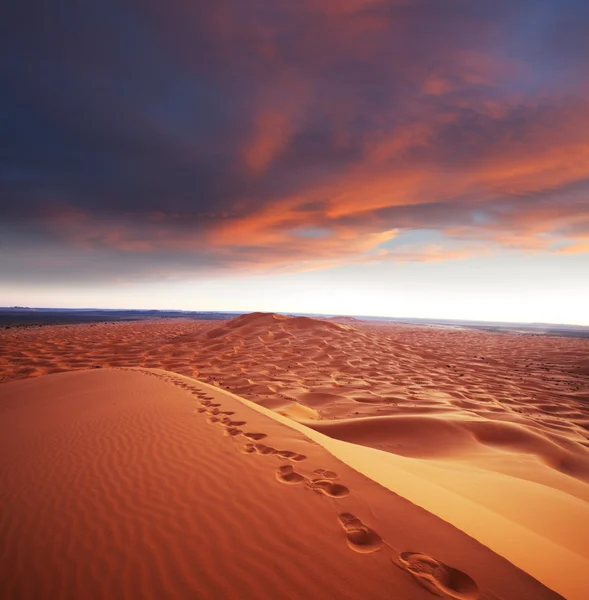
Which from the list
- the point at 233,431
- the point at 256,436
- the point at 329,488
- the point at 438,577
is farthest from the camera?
the point at 233,431

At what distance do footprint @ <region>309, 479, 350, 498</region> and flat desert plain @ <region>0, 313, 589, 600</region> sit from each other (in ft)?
0.06

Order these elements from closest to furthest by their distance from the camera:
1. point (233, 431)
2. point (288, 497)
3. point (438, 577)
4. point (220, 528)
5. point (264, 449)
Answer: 1. point (438, 577)
2. point (220, 528)
3. point (288, 497)
4. point (264, 449)
5. point (233, 431)

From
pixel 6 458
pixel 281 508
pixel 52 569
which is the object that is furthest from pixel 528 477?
pixel 6 458

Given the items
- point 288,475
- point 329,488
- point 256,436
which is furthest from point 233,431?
point 329,488

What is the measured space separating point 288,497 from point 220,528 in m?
0.62

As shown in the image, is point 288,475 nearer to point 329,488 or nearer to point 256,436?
point 329,488

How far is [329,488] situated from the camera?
284 cm

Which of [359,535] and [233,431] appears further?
[233,431]

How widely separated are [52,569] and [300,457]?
2270 millimetres

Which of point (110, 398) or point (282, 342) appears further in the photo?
point (282, 342)

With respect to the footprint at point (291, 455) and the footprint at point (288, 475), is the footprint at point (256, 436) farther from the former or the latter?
the footprint at point (288, 475)

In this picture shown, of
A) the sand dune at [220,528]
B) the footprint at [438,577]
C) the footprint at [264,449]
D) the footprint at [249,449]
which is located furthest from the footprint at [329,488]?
the footprint at [249,449]

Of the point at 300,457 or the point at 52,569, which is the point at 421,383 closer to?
the point at 300,457

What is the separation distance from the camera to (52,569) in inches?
83.7
